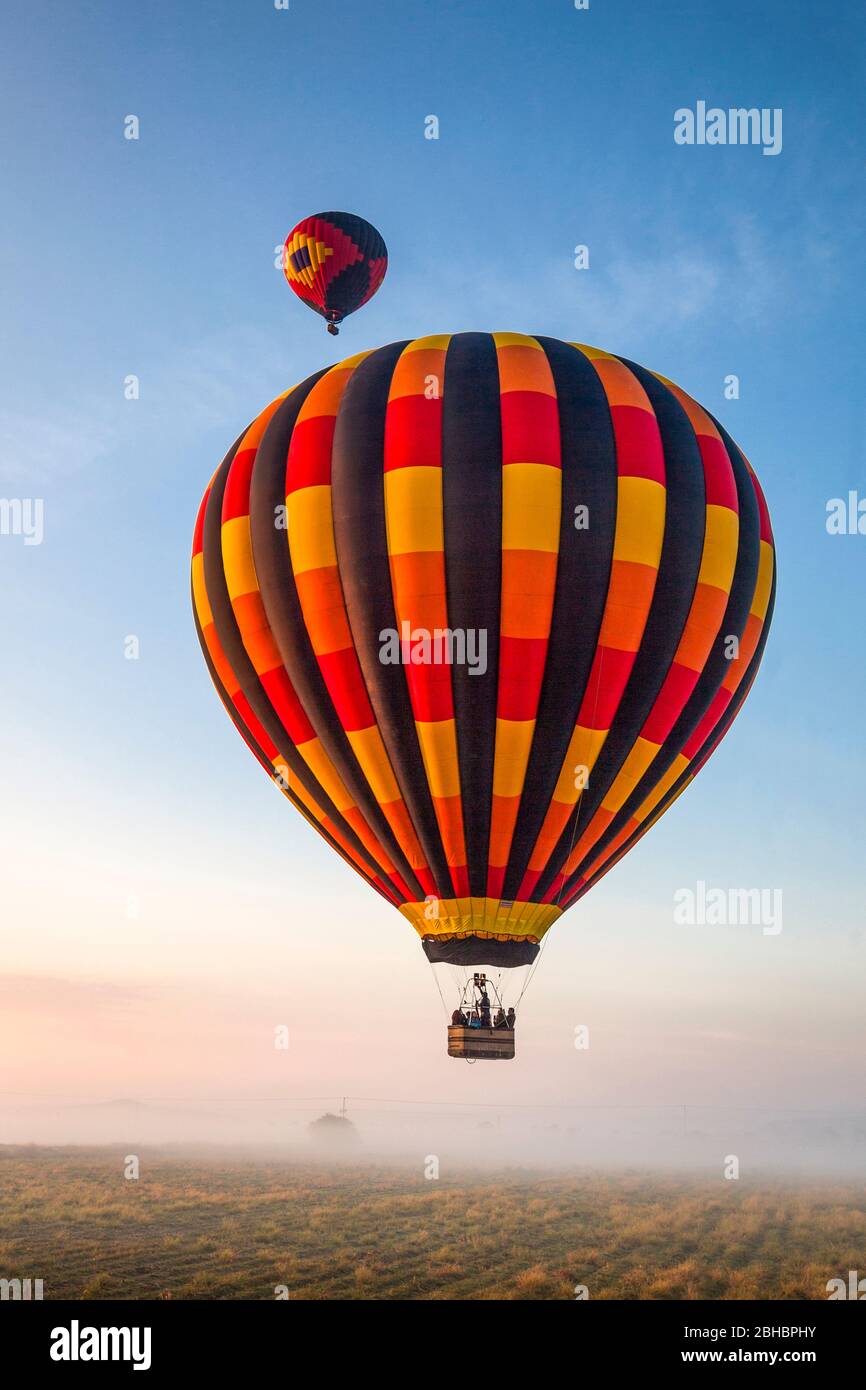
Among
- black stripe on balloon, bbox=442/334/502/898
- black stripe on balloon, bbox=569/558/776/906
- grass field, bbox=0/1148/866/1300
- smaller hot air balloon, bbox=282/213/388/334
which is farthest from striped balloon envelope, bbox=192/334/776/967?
grass field, bbox=0/1148/866/1300

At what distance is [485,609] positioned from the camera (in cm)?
1925

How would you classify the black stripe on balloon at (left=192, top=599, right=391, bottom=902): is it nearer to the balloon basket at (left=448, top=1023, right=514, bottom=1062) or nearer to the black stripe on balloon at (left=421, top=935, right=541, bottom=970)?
the black stripe on balloon at (left=421, top=935, right=541, bottom=970)

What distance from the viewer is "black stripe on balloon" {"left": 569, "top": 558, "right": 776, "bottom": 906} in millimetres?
22141

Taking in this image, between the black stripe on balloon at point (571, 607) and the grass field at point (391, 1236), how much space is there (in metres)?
12.4

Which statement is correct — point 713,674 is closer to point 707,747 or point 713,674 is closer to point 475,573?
point 707,747

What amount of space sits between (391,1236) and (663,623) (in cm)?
2157

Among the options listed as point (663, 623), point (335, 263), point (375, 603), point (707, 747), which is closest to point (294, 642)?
point (375, 603)

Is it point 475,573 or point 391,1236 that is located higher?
point 475,573

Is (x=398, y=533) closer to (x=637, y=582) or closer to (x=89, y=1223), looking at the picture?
(x=637, y=582)

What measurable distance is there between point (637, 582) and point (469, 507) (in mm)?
2992

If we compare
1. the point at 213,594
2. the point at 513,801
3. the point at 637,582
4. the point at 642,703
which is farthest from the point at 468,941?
the point at 213,594

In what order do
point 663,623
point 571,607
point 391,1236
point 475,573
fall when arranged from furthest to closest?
point 391,1236
point 663,623
point 571,607
point 475,573

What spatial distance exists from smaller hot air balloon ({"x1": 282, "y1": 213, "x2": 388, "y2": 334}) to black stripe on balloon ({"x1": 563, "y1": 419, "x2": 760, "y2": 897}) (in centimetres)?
1067

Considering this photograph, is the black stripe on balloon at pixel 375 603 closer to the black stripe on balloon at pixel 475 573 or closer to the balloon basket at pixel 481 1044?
the black stripe on balloon at pixel 475 573
